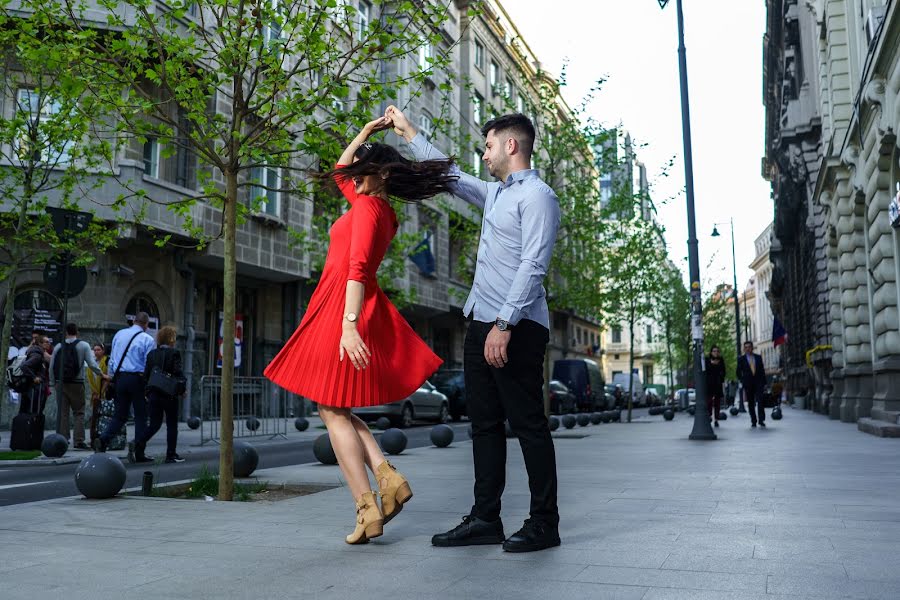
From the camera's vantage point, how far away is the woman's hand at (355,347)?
4.39 meters

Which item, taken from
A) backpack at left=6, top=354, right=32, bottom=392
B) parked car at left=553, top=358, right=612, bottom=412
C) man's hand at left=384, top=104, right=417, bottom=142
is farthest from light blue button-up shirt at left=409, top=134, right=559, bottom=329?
parked car at left=553, top=358, right=612, bottom=412

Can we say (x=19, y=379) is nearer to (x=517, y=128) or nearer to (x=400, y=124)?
(x=400, y=124)

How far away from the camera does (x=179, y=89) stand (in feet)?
24.1

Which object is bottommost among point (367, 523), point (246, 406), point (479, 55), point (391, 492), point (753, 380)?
point (367, 523)

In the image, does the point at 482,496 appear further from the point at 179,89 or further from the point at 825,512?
the point at 179,89

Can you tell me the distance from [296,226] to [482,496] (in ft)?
71.0

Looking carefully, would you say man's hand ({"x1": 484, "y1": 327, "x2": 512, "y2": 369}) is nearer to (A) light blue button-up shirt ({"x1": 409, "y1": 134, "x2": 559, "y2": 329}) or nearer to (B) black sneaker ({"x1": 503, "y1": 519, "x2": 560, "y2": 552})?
(A) light blue button-up shirt ({"x1": 409, "y1": 134, "x2": 559, "y2": 329})

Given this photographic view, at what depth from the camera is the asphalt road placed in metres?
7.92

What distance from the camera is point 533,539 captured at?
4.20 meters

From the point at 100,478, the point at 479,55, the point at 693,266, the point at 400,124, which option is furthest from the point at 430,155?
the point at 479,55

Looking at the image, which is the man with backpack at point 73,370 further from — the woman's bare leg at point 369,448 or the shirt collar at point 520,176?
the shirt collar at point 520,176

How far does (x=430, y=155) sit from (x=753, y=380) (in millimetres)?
15880

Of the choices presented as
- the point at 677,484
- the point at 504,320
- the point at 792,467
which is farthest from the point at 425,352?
the point at 792,467

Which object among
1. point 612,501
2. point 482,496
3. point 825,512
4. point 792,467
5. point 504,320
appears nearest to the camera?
point 504,320
